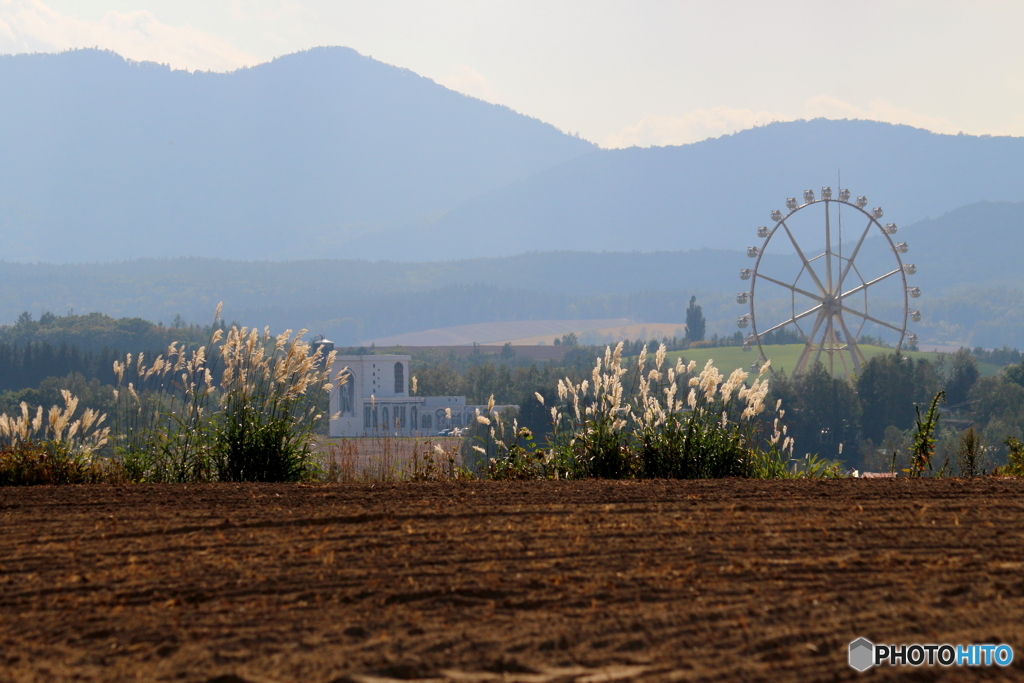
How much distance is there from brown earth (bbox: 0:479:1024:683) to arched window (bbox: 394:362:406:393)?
11312cm

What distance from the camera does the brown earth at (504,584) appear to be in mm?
3873

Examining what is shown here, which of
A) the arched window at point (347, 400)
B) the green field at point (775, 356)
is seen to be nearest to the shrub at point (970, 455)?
the arched window at point (347, 400)

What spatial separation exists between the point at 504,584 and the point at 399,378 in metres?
117

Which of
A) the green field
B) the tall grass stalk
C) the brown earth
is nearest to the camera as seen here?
the brown earth

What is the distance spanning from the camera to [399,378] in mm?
120562

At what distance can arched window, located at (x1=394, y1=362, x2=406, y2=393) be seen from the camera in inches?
4719

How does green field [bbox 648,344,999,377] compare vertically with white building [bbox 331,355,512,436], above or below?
above

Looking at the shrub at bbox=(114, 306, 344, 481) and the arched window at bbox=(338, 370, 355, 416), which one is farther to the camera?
the arched window at bbox=(338, 370, 355, 416)

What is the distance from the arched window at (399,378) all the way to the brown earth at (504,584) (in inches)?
4454

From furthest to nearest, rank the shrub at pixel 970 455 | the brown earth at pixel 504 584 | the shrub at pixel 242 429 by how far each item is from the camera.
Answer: the shrub at pixel 970 455
the shrub at pixel 242 429
the brown earth at pixel 504 584

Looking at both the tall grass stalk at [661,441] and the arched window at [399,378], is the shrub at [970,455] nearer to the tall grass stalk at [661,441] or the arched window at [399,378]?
the tall grass stalk at [661,441]

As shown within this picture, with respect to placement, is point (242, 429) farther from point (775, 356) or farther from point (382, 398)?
point (775, 356)

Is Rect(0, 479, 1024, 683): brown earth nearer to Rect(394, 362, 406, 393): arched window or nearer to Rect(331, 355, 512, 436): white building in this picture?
Rect(331, 355, 512, 436): white building

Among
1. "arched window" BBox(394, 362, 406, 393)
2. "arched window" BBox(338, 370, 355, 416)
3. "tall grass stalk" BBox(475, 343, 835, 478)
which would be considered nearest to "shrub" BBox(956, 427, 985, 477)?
"tall grass stalk" BBox(475, 343, 835, 478)
